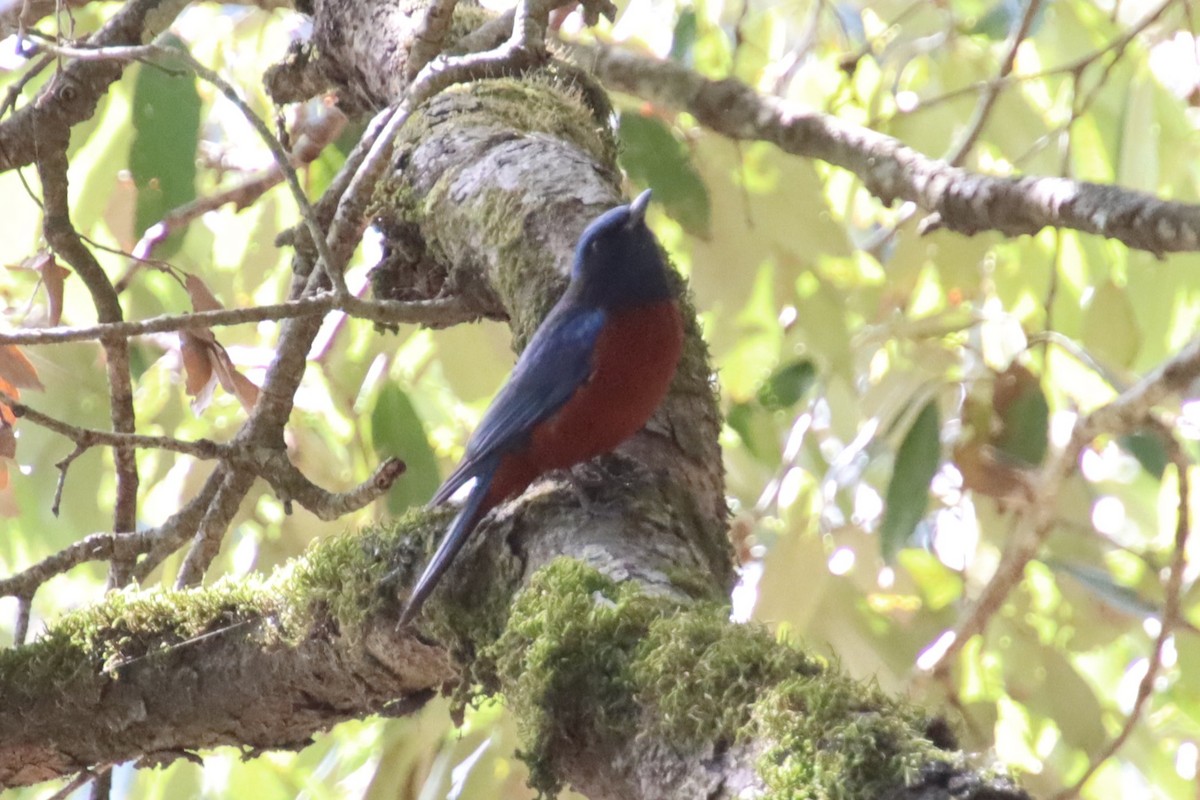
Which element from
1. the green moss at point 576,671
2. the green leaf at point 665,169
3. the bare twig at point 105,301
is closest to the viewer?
the green moss at point 576,671

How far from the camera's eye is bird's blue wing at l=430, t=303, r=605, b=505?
8.30ft

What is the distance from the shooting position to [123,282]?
317 cm

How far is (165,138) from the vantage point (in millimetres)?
3045

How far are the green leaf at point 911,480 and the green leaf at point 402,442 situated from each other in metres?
1.25

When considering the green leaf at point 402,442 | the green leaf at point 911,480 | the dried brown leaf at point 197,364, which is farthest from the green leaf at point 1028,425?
the dried brown leaf at point 197,364

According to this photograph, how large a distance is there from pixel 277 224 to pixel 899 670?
244cm

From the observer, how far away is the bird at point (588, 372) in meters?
2.40

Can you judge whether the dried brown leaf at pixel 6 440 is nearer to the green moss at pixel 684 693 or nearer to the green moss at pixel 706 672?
the green moss at pixel 684 693

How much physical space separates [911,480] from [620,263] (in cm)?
125

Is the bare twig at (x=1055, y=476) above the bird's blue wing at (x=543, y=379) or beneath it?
beneath

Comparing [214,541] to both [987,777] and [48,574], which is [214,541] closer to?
[48,574]

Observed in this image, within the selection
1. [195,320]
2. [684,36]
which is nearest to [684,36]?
[684,36]

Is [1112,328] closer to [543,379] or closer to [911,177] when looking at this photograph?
[911,177]

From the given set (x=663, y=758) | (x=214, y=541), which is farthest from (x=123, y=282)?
(x=663, y=758)
